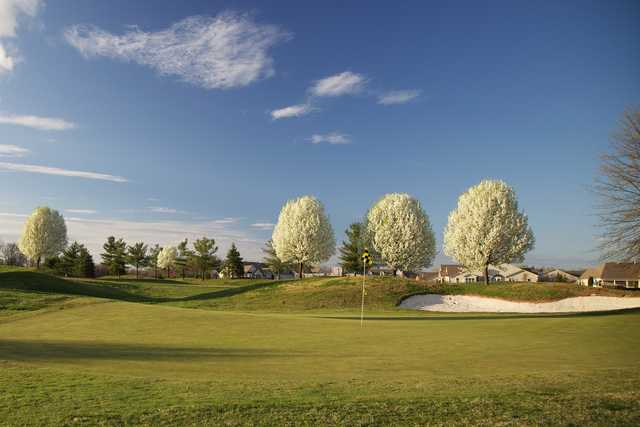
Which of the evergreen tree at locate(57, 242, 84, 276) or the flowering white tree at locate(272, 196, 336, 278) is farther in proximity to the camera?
the evergreen tree at locate(57, 242, 84, 276)

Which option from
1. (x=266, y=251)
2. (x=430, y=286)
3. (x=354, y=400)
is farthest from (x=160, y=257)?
(x=354, y=400)

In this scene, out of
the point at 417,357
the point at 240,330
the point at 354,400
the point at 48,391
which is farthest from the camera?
the point at 240,330

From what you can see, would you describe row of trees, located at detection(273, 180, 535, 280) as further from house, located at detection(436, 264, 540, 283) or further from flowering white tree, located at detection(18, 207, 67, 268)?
flowering white tree, located at detection(18, 207, 67, 268)

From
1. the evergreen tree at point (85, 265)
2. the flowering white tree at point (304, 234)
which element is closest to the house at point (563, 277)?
the flowering white tree at point (304, 234)

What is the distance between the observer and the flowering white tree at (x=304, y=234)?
70250 mm

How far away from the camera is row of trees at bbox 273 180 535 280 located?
57031mm

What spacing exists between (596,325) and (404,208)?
42.4 meters

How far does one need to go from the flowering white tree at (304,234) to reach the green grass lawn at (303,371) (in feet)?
134

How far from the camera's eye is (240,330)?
23.6 m

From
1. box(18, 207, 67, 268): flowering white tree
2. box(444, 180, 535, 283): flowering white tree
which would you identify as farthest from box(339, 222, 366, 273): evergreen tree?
box(18, 207, 67, 268): flowering white tree

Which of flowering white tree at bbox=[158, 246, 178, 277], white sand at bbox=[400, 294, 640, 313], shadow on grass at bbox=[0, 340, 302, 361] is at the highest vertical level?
flowering white tree at bbox=[158, 246, 178, 277]

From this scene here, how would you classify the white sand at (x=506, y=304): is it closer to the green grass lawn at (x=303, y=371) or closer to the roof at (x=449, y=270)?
the green grass lawn at (x=303, y=371)

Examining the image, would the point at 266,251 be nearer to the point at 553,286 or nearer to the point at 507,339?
the point at 553,286

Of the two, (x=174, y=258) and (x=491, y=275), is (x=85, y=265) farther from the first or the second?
(x=491, y=275)
